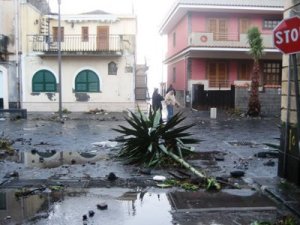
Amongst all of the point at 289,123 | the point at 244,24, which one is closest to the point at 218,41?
the point at 244,24

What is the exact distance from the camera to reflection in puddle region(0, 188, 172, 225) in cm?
566

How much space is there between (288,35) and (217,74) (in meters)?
26.3

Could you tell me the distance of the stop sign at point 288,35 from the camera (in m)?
5.65

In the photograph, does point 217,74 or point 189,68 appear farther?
point 217,74

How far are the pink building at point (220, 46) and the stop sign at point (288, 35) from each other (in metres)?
21.9

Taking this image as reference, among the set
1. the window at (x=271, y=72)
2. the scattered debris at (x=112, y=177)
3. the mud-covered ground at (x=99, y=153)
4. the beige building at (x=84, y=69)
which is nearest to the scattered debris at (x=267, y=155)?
the mud-covered ground at (x=99, y=153)

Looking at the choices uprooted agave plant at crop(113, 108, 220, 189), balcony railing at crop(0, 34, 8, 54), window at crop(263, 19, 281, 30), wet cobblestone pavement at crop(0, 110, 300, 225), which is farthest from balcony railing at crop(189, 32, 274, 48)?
uprooted agave plant at crop(113, 108, 220, 189)

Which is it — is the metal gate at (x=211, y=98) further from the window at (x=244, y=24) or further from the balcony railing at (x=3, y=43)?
the balcony railing at (x=3, y=43)

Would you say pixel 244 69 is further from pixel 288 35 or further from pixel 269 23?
pixel 288 35

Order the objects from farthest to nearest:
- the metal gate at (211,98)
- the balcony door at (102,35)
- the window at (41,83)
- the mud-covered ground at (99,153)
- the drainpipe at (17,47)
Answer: the balcony door at (102,35), the window at (41,83), the metal gate at (211,98), the drainpipe at (17,47), the mud-covered ground at (99,153)

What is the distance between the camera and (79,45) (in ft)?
93.9

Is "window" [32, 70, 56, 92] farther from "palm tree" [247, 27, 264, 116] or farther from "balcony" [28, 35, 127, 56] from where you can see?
"palm tree" [247, 27, 264, 116]

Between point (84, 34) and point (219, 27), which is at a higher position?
point (219, 27)

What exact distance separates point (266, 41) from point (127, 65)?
9.96 metres
